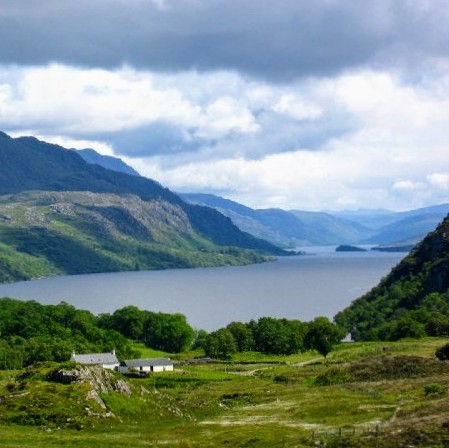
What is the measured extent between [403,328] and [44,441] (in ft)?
446

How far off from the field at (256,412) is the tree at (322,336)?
44.2 metres

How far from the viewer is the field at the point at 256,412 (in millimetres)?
65125

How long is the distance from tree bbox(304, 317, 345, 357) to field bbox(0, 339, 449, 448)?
44176mm

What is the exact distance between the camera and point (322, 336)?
168750 millimetres

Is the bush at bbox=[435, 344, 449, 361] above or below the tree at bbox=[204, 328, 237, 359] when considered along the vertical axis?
above

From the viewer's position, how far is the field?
2564 inches

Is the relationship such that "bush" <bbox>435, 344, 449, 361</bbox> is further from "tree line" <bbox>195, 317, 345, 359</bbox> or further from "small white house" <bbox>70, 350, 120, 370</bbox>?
"small white house" <bbox>70, 350, 120, 370</bbox>

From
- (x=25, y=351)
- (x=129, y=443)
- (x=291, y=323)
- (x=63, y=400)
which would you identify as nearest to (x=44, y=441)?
(x=129, y=443)

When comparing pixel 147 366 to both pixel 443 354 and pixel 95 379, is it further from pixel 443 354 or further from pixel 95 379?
pixel 95 379

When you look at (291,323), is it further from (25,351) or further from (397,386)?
(397,386)

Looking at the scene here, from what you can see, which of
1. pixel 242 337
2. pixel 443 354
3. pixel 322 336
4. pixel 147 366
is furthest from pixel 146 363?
pixel 443 354

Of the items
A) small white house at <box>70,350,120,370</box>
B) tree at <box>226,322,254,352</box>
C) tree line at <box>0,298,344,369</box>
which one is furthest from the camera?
tree at <box>226,322,254,352</box>

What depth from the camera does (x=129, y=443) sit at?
221ft

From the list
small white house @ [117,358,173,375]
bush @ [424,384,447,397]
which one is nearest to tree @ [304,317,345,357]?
small white house @ [117,358,173,375]
